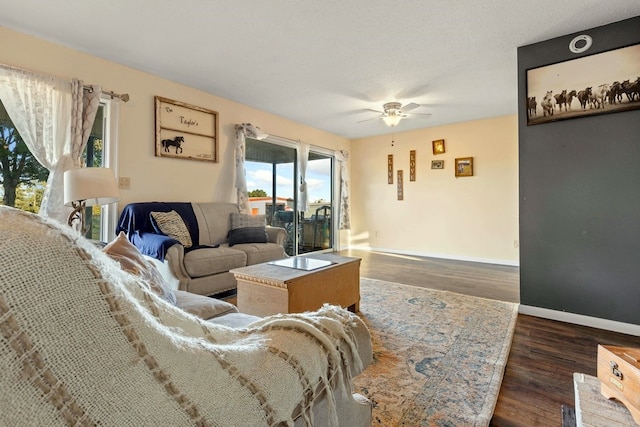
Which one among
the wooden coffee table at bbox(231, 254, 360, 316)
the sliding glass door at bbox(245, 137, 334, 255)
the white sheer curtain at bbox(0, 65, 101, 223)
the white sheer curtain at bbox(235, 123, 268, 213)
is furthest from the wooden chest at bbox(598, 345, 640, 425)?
the sliding glass door at bbox(245, 137, 334, 255)

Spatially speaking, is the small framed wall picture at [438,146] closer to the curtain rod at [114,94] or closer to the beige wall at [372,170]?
the beige wall at [372,170]

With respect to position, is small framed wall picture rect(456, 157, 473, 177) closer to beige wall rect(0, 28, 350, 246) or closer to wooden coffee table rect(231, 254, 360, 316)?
beige wall rect(0, 28, 350, 246)

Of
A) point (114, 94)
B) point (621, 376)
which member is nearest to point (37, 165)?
point (114, 94)

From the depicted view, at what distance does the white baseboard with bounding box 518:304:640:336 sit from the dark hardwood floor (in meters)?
0.06

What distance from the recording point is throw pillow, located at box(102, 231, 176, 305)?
3.97 ft

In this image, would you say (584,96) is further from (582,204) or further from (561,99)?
(582,204)

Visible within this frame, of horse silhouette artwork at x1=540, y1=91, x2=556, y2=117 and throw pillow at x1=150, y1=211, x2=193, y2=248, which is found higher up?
horse silhouette artwork at x1=540, y1=91, x2=556, y2=117

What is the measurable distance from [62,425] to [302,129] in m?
5.40

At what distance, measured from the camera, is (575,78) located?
2.51 m

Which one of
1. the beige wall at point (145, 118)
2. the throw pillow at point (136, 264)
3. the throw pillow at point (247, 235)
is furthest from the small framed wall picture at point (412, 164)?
the throw pillow at point (136, 264)

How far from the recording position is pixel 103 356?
1.32 ft

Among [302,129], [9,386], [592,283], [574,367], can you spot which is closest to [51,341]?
[9,386]

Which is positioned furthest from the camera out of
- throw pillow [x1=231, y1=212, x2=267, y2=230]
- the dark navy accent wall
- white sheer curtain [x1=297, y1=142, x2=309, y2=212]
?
white sheer curtain [x1=297, y1=142, x2=309, y2=212]

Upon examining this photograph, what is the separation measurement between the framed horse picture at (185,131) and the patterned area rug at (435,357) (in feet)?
8.93
